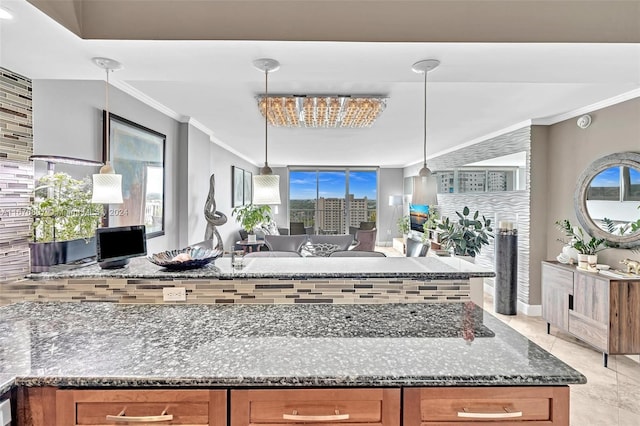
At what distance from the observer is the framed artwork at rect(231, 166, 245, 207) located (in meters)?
A: 6.61

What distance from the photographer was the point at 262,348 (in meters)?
1.18

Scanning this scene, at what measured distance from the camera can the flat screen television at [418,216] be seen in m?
7.64

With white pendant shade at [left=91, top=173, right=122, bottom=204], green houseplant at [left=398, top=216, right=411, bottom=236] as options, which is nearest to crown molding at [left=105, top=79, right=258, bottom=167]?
white pendant shade at [left=91, top=173, right=122, bottom=204]

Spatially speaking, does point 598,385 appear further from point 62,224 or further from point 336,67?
point 62,224

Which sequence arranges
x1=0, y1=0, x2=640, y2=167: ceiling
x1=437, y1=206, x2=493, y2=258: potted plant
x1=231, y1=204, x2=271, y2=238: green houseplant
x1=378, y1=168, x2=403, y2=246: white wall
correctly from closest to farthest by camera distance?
1. x1=0, y1=0, x2=640, y2=167: ceiling
2. x1=437, y1=206, x2=493, y2=258: potted plant
3. x1=231, y1=204, x2=271, y2=238: green houseplant
4. x1=378, y1=168, x2=403, y2=246: white wall

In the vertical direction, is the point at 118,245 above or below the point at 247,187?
below

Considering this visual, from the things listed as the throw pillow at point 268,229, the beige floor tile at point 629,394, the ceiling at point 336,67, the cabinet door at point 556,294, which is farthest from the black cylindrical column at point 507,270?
the throw pillow at point 268,229

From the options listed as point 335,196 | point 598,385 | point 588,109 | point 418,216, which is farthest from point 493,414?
point 335,196

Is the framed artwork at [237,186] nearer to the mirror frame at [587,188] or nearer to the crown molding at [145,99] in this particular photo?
the crown molding at [145,99]

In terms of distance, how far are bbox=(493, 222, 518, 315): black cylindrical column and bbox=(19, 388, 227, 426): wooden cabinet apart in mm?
4050

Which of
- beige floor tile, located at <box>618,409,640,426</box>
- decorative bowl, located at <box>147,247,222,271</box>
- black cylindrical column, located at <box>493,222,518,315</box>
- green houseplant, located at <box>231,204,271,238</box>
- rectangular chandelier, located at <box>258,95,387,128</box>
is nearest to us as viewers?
decorative bowl, located at <box>147,247,222,271</box>

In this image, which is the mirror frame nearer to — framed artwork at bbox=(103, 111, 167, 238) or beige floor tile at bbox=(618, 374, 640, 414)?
beige floor tile at bbox=(618, 374, 640, 414)

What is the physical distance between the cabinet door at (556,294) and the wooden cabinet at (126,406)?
141 inches

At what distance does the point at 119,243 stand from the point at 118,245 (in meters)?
0.01
